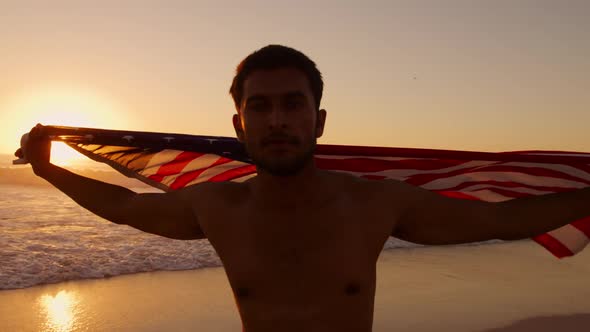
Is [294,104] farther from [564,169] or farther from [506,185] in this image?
[564,169]

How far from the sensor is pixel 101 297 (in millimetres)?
6676

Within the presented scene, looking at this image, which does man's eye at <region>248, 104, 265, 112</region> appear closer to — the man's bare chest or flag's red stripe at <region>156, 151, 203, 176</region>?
the man's bare chest

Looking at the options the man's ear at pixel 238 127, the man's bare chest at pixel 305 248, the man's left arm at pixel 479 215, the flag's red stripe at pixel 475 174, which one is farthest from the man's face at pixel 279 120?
the flag's red stripe at pixel 475 174

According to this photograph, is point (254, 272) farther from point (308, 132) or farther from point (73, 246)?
point (73, 246)

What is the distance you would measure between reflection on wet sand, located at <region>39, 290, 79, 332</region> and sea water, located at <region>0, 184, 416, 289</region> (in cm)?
97

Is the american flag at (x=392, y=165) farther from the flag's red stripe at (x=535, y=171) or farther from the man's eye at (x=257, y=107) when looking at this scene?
the man's eye at (x=257, y=107)

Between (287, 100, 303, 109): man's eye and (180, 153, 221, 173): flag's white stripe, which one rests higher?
(287, 100, 303, 109): man's eye

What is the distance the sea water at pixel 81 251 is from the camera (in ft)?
26.2

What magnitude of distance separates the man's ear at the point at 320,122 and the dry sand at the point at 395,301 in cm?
→ 395

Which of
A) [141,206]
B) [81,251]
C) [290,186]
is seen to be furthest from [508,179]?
[81,251]

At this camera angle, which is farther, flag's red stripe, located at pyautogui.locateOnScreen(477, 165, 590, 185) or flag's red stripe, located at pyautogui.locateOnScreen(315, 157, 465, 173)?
flag's red stripe, located at pyautogui.locateOnScreen(315, 157, 465, 173)

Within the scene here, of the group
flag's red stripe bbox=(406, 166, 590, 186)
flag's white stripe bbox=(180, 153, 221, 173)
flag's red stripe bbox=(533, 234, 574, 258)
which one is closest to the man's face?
flag's red stripe bbox=(406, 166, 590, 186)

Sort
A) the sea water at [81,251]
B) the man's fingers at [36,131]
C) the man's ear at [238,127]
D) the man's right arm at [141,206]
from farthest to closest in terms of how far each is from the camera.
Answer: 1. the sea water at [81,251]
2. the man's fingers at [36,131]
3. the man's right arm at [141,206]
4. the man's ear at [238,127]

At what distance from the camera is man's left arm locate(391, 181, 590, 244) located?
79.4 inches
